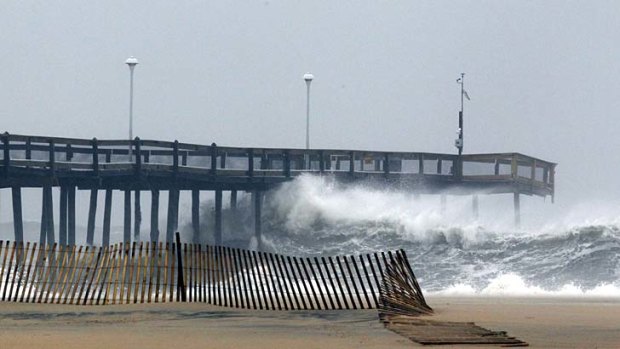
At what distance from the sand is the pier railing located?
31.0 metres

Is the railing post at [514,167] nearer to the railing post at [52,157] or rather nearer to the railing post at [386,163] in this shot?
the railing post at [386,163]

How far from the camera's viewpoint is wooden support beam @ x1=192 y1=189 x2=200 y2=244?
228ft

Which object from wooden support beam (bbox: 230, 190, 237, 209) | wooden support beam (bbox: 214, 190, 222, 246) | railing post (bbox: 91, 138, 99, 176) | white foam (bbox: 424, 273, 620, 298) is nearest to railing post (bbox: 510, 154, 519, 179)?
wooden support beam (bbox: 230, 190, 237, 209)

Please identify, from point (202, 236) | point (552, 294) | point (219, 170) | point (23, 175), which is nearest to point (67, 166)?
point (23, 175)

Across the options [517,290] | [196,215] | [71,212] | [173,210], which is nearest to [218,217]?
[196,215]

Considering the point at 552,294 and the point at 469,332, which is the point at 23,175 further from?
the point at 469,332

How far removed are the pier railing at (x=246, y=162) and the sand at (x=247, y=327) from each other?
31.0 m

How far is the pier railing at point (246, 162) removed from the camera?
203 ft

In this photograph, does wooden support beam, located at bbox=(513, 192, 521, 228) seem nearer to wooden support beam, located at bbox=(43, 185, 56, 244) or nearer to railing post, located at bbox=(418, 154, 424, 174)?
railing post, located at bbox=(418, 154, 424, 174)

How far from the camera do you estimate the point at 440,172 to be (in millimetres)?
71312

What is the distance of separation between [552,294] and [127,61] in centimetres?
2907

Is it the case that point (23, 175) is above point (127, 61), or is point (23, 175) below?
below

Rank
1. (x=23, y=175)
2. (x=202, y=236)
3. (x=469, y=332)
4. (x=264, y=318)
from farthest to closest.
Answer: (x=202, y=236), (x=23, y=175), (x=264, y=318), (x=469, y=332)

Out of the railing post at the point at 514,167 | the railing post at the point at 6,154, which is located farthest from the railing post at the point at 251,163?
the railing post at the point at 514,167
